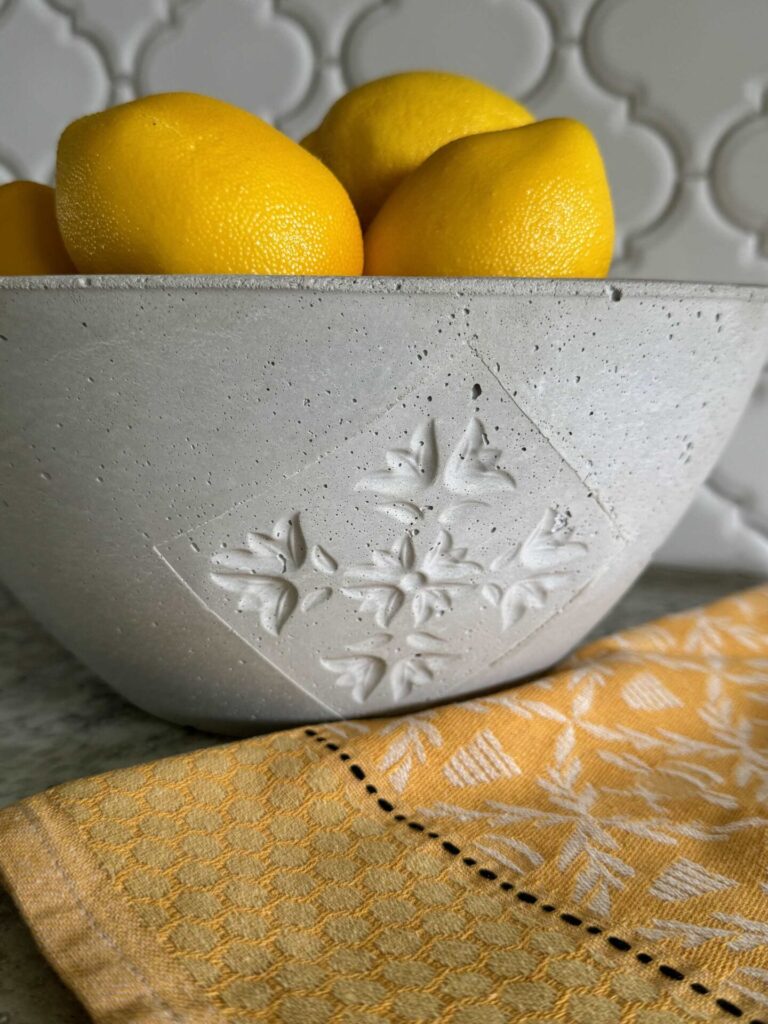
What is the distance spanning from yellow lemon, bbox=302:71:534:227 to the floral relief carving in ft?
0.48

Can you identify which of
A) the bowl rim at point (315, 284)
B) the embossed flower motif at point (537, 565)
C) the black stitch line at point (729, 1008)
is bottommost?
the black stitch line at point (729, 1008)

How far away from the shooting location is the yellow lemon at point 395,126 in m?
0.42

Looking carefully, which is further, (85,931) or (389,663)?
(389,663)

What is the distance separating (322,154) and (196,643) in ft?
0.75

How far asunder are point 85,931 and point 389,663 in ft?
0.51

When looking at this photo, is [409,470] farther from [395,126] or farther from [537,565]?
[395,126]

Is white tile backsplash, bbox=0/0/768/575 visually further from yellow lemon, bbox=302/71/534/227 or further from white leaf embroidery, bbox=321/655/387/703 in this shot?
white leaf embroidery, bbox=321/655/387/703

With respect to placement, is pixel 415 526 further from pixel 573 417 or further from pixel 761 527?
pixel 761 527

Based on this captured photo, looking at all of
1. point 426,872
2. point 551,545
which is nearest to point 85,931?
point 426,872

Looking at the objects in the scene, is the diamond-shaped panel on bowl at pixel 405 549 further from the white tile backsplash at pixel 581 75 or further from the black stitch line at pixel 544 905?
the white tile backsplash at pixel 581 75

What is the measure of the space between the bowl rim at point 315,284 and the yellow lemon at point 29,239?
0.08m

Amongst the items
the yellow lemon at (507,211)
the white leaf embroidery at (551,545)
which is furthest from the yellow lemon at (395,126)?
the white leaf embroidery at (551,545)

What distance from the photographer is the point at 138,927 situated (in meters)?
0.28

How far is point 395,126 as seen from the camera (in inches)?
16.6
